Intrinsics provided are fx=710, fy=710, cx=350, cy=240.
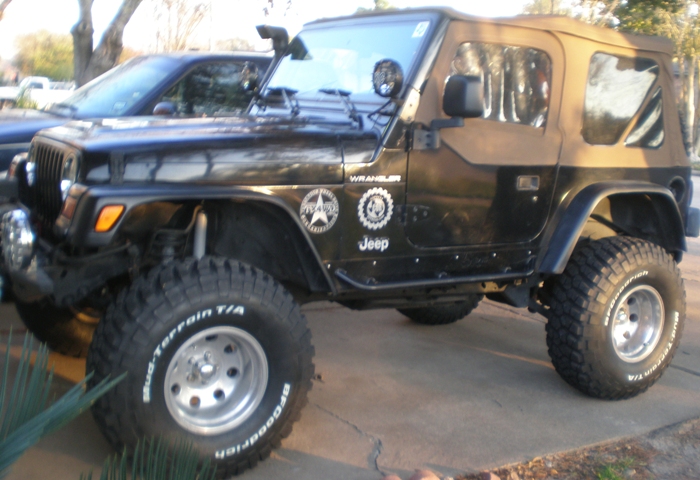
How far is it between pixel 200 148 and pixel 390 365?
222cm

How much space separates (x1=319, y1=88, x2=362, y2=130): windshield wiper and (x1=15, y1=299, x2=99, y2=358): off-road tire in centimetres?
181

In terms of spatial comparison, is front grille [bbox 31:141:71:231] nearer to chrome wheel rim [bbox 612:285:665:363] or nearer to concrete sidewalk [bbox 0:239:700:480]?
concrete sidewalk [bbox 0:239:700:480]

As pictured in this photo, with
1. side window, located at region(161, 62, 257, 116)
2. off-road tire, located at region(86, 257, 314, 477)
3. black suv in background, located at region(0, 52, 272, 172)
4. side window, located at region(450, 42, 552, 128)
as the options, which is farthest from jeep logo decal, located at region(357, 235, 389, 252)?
side window, located at region(161, 62, 257, 116)

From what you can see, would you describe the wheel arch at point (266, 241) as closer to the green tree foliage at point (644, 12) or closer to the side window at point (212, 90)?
the side window at point (212, 90)

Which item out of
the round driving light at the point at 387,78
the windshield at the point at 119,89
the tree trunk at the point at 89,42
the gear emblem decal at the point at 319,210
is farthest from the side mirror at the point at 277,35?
the tree trunk at the point at 89,42

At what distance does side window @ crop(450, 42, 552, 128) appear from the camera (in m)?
3.69

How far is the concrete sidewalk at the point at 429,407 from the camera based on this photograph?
3.31 m

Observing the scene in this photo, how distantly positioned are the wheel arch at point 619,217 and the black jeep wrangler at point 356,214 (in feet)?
0.04

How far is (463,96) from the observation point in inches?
130

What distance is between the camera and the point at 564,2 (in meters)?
15.0

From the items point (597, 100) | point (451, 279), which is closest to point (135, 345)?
point (451, 279)

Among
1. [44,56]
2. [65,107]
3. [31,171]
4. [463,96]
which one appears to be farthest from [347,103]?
[44,56]

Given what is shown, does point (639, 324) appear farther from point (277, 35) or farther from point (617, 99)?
point (277, 35)

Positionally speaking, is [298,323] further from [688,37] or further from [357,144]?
[688,37]
